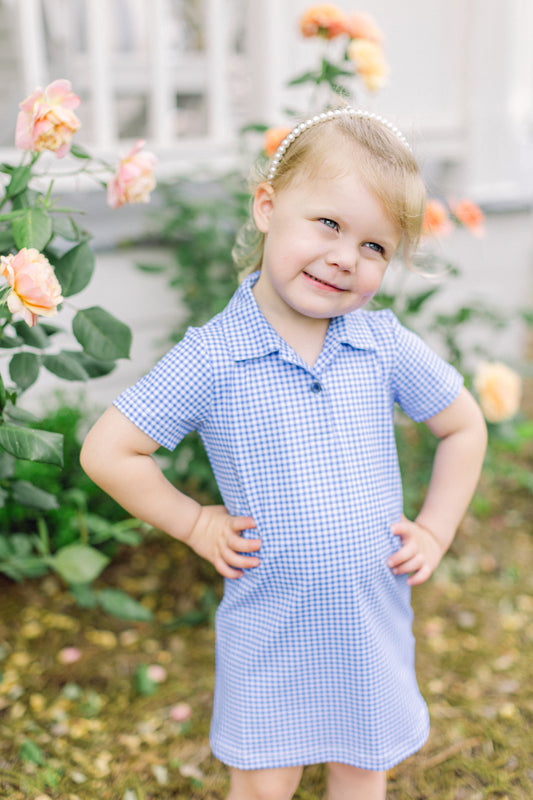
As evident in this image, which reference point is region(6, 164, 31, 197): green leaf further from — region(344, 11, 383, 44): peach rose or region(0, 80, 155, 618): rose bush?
region(344, 11, 383, 44): peach rose

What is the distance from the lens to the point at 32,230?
123 cm

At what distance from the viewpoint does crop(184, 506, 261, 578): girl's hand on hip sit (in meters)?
1.20

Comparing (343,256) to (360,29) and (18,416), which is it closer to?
(18,416)

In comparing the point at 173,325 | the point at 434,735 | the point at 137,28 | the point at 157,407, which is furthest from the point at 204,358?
the point at 137,28

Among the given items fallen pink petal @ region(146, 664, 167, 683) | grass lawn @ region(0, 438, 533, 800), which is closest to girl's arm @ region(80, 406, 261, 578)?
grass lawn @ region(0, 438, 533, 800)

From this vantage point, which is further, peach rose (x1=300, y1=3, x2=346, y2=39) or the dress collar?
peach rose (x1=300, y1=3, x2=346, y2=39)

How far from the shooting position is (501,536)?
8.77 ft

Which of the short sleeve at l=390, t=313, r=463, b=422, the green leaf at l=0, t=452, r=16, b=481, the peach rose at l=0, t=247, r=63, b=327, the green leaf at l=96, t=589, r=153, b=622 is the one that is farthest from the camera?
the green leaf at l=96, t=589, r=153, b=622

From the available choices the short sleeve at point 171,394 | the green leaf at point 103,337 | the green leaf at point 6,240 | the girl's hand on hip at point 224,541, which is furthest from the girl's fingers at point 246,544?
the green leaf at point 6,240

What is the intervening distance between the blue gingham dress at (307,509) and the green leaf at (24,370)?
0.30 m

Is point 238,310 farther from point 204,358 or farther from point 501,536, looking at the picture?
point 501,536

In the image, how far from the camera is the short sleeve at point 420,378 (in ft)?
4.28

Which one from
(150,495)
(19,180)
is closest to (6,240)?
(19,180)

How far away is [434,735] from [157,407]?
119cm
